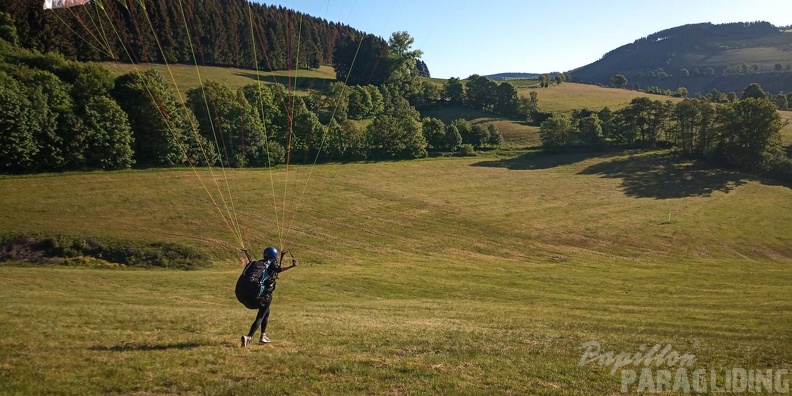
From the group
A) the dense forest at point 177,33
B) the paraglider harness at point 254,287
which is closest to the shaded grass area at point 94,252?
the dense forest at point 177,33

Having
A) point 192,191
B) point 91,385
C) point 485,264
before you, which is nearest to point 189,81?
point 192,191

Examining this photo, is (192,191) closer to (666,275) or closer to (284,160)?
(284,160)

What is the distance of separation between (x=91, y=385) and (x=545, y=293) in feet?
95.8

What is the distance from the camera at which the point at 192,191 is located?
64.3 metres

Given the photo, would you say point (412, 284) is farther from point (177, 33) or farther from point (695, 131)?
point (695, 131)

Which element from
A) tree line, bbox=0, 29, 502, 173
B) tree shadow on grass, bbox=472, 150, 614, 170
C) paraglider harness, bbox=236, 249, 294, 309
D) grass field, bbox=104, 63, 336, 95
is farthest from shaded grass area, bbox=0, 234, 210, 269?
tree shadow on grass, bbox=472, 150, 614, 170

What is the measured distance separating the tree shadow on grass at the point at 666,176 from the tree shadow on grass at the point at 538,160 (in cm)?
633

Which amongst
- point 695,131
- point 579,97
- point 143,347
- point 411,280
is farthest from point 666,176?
point 143,347

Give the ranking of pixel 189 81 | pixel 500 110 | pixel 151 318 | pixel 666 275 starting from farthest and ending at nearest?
pixel 500 110 < pixel 189 81 < pixel 666 275 < pixel 151 318

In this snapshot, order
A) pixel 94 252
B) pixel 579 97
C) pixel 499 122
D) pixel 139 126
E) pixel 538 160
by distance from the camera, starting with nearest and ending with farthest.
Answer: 1. pixel 94 252
2. pixel 139 126
3. pixel 538 160
4. pixel 499 122
5. pixel 579 97

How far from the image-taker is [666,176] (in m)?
93.2

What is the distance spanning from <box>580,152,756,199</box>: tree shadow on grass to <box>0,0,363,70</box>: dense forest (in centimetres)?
6126

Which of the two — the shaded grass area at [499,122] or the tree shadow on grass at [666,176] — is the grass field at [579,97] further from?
the tree shadow on grass at [666,176]

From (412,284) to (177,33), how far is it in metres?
103
